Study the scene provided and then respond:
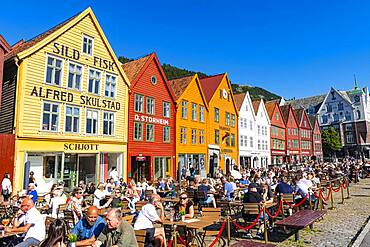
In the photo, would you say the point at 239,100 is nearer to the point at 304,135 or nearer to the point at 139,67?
the point at 139,67

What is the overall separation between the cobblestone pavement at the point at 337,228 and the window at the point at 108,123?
51.6ft

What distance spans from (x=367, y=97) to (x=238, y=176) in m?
66.3

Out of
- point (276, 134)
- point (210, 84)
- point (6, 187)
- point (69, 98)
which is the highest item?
point (210, 84)

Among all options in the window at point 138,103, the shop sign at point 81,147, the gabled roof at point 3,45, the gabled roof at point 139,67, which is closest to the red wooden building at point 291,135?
the gabled roof at point 139,67

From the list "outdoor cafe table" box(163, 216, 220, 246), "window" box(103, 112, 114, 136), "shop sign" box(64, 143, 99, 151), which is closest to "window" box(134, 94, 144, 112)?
"window" box(103, 112, 114, 136)

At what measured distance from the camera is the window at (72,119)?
20031mm

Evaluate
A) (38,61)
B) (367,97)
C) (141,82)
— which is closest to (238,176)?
(141,82)

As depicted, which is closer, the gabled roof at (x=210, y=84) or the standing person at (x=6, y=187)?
the standing person at (x=6, y=187)

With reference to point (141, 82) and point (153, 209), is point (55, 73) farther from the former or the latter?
point (153, 209)

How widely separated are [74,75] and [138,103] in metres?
6.39

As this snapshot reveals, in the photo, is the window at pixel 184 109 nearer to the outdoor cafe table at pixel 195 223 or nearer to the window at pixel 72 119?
the window at pixel 72 119

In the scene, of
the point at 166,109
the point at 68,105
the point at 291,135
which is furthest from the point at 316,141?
the point at 68,105

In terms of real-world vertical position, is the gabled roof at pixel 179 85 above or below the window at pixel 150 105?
above

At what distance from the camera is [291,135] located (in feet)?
188
